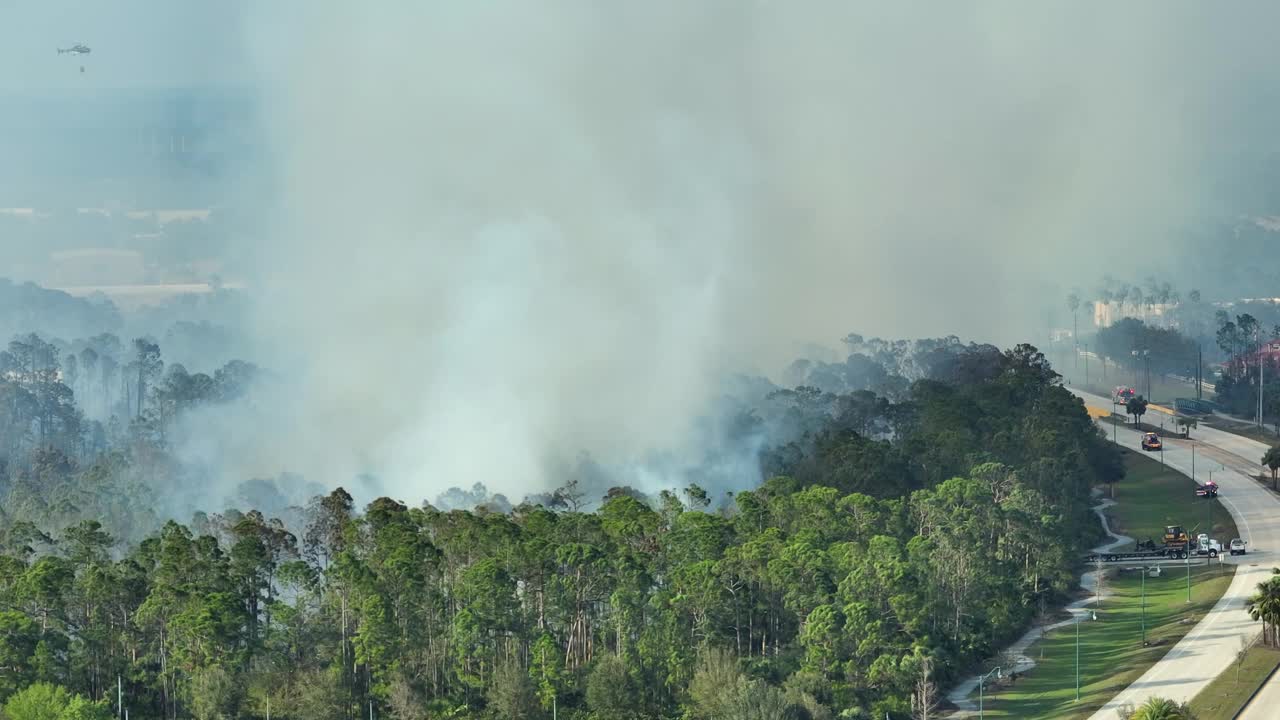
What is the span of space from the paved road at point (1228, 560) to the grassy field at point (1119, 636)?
77cm

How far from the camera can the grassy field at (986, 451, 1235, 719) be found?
9475 centimetres

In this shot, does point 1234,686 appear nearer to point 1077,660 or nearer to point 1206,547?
point 1077,660

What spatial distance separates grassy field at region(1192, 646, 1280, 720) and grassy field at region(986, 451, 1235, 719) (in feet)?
13.1

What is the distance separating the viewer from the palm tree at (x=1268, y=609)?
330ft

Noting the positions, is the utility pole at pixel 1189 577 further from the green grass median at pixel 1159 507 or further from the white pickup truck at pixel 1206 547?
the green grass median at pixel 1159 507

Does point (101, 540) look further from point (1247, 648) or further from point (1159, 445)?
point (1159, 445)

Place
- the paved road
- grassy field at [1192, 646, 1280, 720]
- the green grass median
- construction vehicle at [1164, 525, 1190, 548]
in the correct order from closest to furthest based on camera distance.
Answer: grassy field at [1192, 646, 1280, 720], the paved road, construction vehicle at [1164, 525, 1190, 548], the green grass median

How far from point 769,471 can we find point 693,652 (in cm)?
5515

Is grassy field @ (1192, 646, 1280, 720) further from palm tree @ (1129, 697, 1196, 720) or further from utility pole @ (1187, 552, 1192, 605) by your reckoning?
utility pole @ (1187, 552, 1192, 605)

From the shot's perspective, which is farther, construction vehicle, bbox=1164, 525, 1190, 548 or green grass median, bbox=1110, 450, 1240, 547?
green grass median, bbox=1110, 450, 1240, 547

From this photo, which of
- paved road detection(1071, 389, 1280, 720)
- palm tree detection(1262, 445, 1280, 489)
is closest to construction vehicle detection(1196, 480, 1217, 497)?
paved road detection(1071, 389, 1280, 720)

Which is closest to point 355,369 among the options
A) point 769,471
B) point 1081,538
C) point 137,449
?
point 137,449

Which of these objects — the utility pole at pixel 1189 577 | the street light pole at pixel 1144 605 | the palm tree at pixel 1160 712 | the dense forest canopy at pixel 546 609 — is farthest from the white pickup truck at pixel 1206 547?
the palm tree at pixel 1160 712

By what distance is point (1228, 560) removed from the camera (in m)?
124
